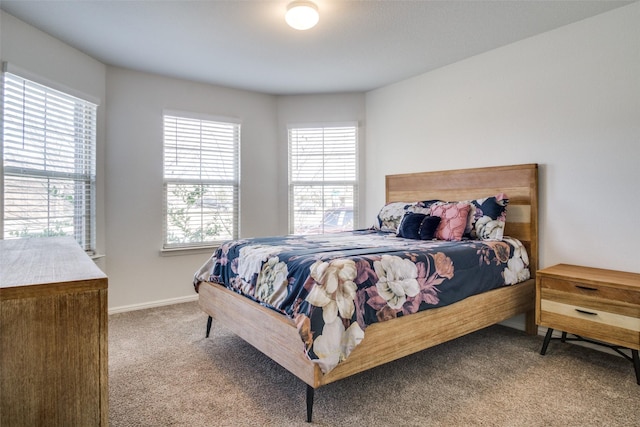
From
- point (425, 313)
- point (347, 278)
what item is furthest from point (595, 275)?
point (347, 278)

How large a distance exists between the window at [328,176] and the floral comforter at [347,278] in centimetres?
168

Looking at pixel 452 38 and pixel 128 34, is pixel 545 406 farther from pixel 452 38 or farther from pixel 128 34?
pixel 128 34

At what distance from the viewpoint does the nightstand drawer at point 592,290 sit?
211cm

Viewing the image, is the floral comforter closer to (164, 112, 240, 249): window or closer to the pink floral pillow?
the pink floral pillow

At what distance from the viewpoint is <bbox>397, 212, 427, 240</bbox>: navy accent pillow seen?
3035mm

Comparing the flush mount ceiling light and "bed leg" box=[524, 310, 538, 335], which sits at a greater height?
the flush mount ceiling light

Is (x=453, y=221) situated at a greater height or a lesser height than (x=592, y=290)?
greater

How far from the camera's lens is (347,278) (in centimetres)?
178

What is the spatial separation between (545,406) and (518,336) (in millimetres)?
1140

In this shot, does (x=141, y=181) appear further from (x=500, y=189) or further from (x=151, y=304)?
(x=500, y=189)

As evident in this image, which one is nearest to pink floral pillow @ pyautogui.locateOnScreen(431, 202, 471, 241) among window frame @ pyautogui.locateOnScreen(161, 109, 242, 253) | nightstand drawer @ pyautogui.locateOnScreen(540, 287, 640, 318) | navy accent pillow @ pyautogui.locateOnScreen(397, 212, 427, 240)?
navy accent pillow @ pyautogui.locateOnScreen(397, 212, 427, 240)

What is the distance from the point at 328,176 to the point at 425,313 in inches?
105

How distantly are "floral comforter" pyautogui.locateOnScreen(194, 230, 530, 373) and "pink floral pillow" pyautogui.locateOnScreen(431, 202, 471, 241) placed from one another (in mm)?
164

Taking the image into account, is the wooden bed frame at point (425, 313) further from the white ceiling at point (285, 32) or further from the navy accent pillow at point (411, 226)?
the white ceiling at point (285, 32)
